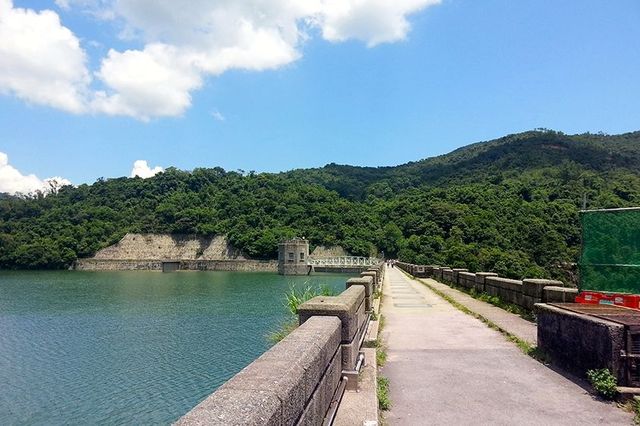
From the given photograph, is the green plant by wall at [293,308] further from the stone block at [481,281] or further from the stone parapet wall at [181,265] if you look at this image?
the stone parapet wall at [181,265]

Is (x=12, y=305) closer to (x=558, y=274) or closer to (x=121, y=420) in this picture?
(x=121, y=420)

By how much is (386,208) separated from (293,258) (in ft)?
124

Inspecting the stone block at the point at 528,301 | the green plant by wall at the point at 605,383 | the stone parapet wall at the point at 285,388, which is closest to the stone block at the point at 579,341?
the green plant by wall at the point at 605,383

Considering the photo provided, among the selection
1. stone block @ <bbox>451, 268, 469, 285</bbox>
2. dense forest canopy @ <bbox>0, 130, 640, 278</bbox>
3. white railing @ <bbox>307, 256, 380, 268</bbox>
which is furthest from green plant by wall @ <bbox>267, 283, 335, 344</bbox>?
white railing @ <bbox>307, 256, 380, 268</bbox>

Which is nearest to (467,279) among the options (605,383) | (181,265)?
(605,383)

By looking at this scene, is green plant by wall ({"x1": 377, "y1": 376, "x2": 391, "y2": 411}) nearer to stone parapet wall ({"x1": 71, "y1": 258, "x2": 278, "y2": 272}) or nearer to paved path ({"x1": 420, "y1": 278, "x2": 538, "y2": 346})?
paved path ({"x1": 420, "y1": 278, "x2": 538, "y2": 346})

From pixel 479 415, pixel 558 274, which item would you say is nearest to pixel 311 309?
pixel 479 415

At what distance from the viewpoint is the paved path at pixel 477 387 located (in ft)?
15.8

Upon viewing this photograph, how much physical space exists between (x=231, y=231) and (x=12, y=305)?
80.4 meters

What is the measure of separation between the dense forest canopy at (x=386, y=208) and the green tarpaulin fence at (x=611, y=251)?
43795 mm

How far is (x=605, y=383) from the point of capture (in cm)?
517

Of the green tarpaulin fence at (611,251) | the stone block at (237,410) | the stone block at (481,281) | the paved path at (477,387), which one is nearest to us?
the stone block at (237,410)

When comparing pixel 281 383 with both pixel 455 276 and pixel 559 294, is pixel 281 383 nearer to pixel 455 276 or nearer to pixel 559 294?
pixel 559 294

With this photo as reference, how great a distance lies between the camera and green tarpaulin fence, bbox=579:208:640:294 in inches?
272
